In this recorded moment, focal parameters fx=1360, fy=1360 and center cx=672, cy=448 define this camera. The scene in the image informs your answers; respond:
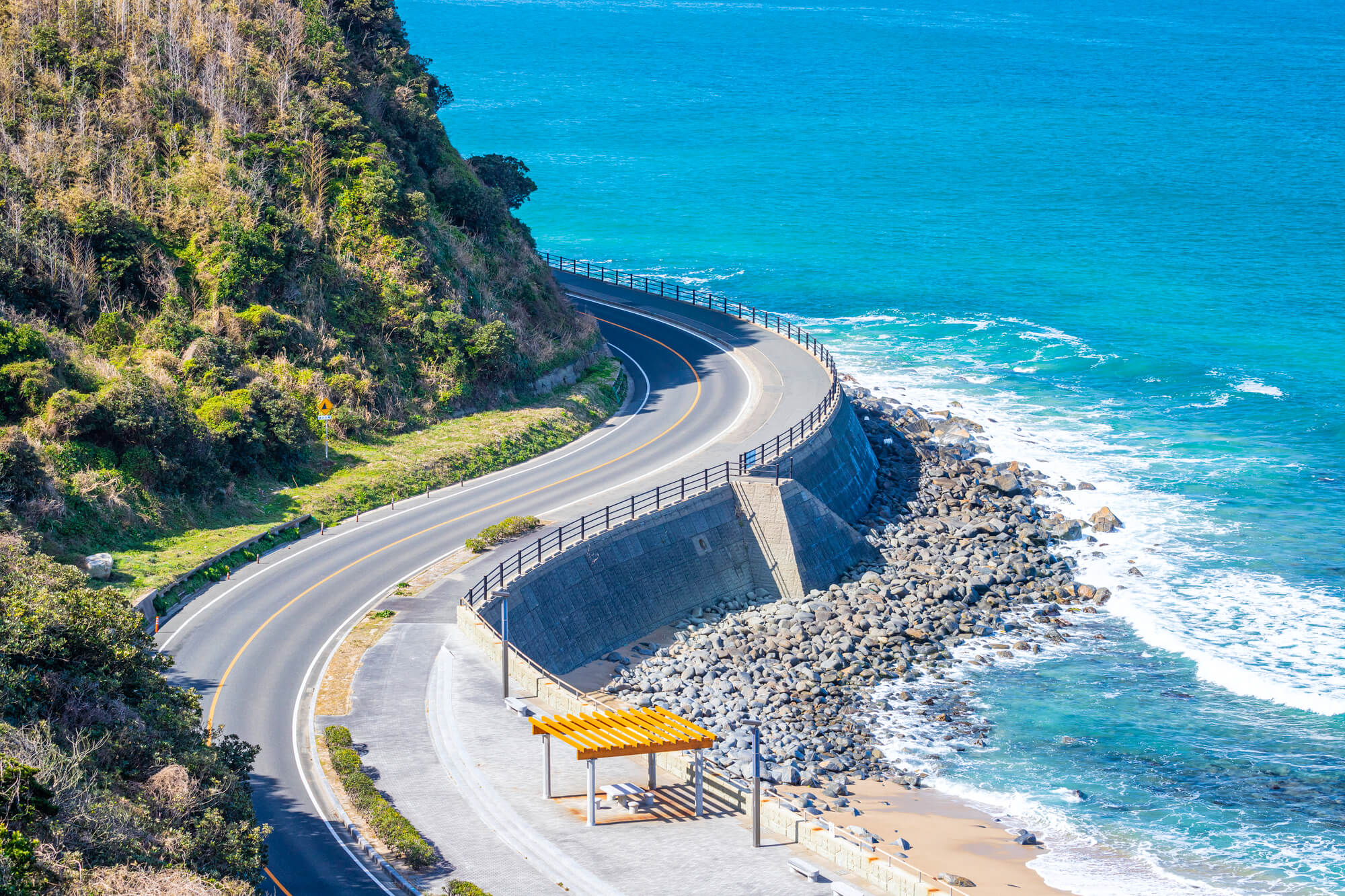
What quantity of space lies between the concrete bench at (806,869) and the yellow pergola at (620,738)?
3.39m

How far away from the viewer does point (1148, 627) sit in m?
54.2

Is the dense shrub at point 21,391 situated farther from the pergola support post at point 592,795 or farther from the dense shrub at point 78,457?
the pergola support post at point 592,795

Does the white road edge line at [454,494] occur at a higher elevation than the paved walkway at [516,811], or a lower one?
higher

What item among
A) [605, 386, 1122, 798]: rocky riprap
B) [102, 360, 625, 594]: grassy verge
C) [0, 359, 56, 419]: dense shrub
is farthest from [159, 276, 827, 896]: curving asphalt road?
[0, 359, 56, 419]: dense shrub

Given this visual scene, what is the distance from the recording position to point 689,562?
54188mm

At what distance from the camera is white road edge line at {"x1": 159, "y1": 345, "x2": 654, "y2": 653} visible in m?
45.3

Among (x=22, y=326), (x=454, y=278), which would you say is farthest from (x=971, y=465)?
(x=22, y=326)

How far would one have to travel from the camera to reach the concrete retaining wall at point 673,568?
4778 centimetres

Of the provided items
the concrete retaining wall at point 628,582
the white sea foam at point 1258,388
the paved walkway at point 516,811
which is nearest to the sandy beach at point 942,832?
the paved walkway at point 516,811

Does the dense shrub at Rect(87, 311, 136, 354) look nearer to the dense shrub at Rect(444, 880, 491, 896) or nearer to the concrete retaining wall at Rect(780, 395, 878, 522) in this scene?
the concrete retaining wall at Rect(780, 395, 878, 522)

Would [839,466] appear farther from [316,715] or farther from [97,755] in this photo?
[97,755]

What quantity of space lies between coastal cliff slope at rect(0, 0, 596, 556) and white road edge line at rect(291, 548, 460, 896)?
378 inches

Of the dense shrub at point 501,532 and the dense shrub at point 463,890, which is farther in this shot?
the dense shrub at point 501,532

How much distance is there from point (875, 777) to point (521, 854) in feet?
46.6
